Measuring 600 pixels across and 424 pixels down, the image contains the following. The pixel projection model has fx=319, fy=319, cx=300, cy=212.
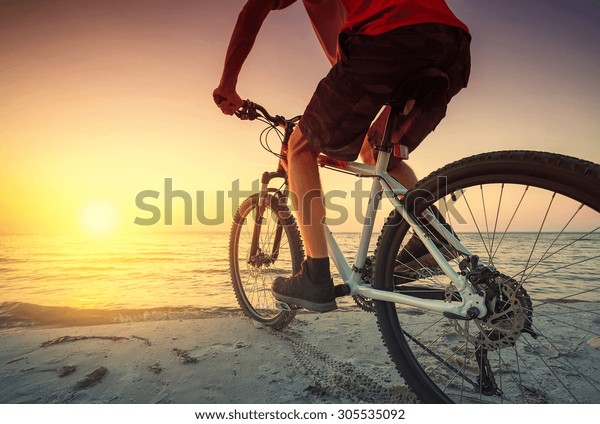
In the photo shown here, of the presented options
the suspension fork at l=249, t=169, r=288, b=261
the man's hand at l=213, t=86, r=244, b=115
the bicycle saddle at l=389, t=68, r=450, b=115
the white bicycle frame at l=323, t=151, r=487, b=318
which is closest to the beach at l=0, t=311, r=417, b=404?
the white bicycle frame at l=323, t=151, r=487, b=318

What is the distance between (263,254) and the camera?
2.68m

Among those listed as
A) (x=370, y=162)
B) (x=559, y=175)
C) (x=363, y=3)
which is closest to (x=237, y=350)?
(x=370, y=162)

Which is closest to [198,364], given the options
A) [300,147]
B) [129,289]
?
[300,147]

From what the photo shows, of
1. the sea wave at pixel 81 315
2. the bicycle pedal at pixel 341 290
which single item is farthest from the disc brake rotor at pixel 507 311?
the sea wave at pixel 81 315

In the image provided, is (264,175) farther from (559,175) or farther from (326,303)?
(559,175)

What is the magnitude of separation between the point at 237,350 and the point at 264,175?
1299mm

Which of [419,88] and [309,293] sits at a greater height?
[419,88]

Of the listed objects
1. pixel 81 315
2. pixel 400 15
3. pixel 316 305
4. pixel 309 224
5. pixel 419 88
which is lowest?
pixel 81 315

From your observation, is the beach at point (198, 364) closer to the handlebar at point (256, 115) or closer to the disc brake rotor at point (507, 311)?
the disc brake rotor at point (507, 311)

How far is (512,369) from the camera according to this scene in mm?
1751

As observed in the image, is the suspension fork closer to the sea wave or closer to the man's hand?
the man's hand

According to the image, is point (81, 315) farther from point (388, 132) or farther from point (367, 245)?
point (388, 132)

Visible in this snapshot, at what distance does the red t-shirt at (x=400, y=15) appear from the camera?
1.26 meters

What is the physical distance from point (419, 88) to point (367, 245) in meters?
0.84
